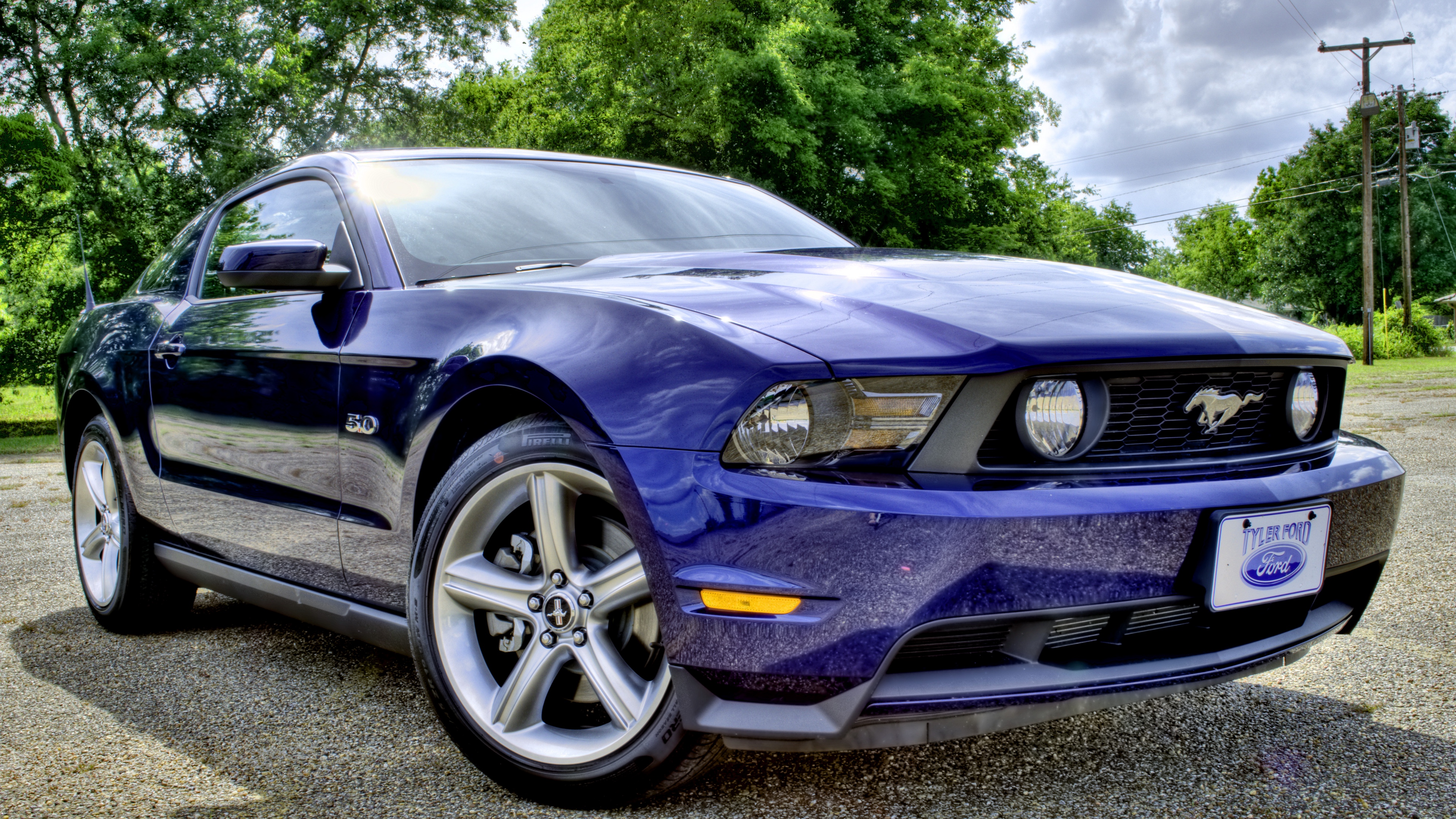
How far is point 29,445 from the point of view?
1370 cm

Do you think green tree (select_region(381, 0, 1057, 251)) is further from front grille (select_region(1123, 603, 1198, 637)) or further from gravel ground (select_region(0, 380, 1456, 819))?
front grille (select_region(1123, 603, 1198, 637))

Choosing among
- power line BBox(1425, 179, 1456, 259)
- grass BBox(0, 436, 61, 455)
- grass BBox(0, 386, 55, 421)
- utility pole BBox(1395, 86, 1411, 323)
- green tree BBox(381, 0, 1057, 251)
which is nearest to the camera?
grass BBox(0, 436, 61, 455)

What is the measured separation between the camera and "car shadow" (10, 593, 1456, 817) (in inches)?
78.4

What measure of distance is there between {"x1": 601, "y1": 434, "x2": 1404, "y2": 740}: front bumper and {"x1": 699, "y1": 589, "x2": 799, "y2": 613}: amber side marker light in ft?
0.06

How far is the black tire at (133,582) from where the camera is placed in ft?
11.5

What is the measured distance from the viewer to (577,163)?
11.0ft

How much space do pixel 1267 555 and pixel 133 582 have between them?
3276 millimetres

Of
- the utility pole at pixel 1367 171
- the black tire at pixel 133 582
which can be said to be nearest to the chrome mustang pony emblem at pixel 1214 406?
the black tire at pixel 133 582

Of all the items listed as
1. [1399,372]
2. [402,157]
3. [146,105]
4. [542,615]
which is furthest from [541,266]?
[1399,372]

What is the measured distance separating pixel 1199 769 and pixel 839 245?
5.69 ft

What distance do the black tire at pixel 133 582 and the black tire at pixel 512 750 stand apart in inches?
65.4

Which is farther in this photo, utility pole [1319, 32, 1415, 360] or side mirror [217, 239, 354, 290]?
utility pole [1319, 32, 1415, 360]

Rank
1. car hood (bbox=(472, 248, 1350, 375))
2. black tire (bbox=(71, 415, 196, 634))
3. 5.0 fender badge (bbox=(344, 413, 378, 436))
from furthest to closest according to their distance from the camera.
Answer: black tire (bbox=(71, 415, 196, 634))
5.0 fender badge (bbox=(344, 413, 378, 436))
car hood (bbox=(472, 248, 1350, 375))

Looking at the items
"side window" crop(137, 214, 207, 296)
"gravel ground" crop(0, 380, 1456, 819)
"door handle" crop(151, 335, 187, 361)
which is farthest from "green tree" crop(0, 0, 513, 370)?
"gravel ground" crop(0, 380, 1456, 819)
